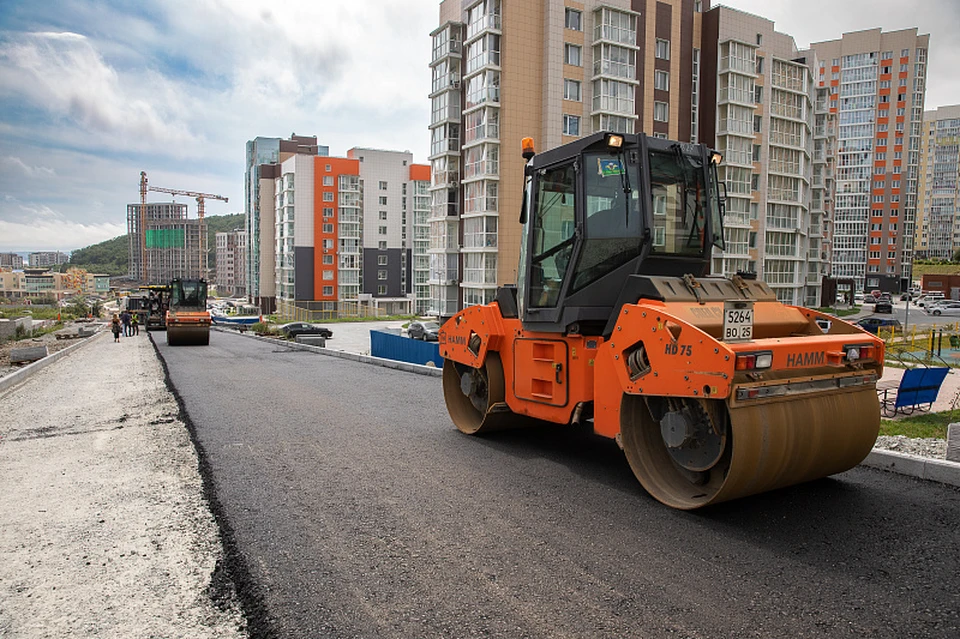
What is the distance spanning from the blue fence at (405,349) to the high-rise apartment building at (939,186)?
13805 centimetres

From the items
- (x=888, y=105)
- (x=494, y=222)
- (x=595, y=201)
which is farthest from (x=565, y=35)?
(x=888, y=105)

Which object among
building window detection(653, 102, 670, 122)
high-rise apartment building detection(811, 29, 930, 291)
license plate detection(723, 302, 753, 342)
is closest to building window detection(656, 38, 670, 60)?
building window detection(653, 102, 670, 122)

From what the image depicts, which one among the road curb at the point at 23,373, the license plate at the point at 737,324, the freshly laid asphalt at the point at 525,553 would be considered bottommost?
the road curb at the point at 23,373

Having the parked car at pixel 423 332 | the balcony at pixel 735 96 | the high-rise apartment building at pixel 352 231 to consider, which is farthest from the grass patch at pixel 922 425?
the high-rise apartment building at pixel 352 231

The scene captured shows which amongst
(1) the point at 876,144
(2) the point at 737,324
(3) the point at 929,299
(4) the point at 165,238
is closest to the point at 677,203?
(2) the point at 737,324

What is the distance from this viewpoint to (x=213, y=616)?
379 cm

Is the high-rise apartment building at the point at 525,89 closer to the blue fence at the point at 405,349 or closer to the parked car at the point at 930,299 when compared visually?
the blue fence at the point at 405,349

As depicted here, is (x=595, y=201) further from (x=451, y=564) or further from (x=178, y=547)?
(x=178, y=547)

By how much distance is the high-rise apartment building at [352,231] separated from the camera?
78500 millimetres

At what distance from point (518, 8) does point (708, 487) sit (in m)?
40.8

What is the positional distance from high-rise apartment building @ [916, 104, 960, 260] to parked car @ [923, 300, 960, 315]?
76145mm

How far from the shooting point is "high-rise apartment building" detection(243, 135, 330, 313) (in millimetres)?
91562

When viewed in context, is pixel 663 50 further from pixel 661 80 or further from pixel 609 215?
pixel 609 215

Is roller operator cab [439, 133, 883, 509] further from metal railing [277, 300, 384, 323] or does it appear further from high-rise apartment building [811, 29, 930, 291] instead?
high-rise apartment building [811, 29, 930, 291]
